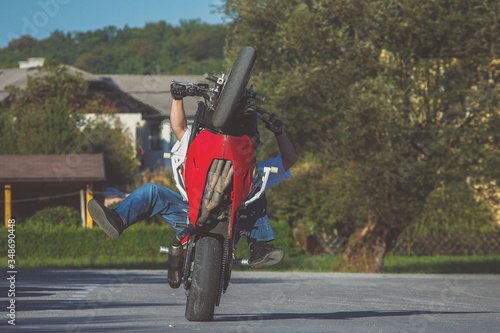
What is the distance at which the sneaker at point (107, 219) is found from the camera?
244 inches

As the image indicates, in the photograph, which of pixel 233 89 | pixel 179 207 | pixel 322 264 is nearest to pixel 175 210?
pixel 179 207

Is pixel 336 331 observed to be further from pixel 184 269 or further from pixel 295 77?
pixel 295 77

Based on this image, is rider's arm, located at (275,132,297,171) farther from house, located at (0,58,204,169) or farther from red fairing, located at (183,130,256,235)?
house, located at (0,58,204,169)

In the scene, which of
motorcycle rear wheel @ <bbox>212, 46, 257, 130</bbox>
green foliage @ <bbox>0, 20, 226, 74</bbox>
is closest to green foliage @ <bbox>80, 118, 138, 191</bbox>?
green foliage @ <bbox>0, 20, 226, 74</bbox>

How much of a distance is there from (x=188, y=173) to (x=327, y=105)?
45.7ft

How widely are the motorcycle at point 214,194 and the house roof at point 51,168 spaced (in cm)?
2924

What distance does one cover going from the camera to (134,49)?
98312 mm

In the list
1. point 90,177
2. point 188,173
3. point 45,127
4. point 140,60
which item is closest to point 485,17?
point 188,173

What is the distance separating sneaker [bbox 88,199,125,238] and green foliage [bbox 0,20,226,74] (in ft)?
225

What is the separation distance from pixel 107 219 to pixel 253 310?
2348 millimetres

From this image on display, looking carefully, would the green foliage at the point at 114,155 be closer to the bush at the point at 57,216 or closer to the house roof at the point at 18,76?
the bush at the point at 57,216

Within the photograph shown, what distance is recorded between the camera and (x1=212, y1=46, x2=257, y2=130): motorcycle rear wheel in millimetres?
5734

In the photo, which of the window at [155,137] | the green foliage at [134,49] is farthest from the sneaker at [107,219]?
the green foliage at [134,49]

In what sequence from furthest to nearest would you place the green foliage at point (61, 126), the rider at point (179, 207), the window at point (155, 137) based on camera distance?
1. the window at point (155, 137)
2. the green foliage at point (61, 126)
3. the rider at point (179, 207)
